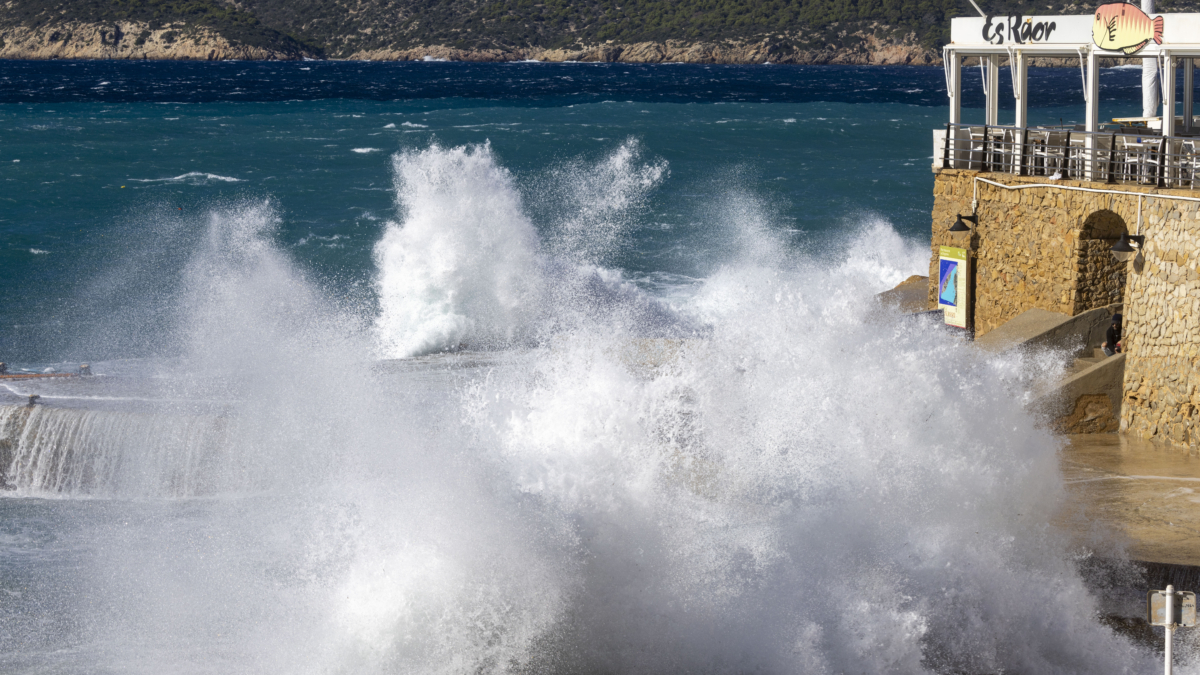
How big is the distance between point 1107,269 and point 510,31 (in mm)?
162689

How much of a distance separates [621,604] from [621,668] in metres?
0.63

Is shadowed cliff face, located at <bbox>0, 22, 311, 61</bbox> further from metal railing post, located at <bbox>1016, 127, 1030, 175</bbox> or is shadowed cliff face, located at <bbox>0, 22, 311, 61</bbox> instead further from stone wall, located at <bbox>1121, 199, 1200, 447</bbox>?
stone wall, located at <bbox>1121, 199, 1200, 447</bbox>

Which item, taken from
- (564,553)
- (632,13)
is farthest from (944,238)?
(632,13)

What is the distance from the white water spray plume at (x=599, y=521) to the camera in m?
12.3

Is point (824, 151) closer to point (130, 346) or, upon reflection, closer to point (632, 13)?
point (130, 346)

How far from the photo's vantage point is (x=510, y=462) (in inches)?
532

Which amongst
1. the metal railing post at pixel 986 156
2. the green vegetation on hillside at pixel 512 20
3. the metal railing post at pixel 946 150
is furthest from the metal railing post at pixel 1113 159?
the green vegetation on hillside at pixel 512 20

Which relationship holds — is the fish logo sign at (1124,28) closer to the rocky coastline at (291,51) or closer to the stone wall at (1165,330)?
the stone wall at (1165,330)

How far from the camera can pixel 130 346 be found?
27.2 metres

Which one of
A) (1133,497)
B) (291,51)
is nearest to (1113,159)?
(1133,497)

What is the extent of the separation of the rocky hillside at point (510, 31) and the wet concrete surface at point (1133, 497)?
481ft

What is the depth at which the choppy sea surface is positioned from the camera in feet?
40.8

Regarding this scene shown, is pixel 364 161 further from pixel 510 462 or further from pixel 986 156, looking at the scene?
pixel 510 462

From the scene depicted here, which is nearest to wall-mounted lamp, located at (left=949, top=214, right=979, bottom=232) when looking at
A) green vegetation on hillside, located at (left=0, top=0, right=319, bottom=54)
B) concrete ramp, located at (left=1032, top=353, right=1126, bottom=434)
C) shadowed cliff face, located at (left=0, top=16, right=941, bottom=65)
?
concrete ramp, located at (left=1032, top=353, right=1126, bottom=434)
